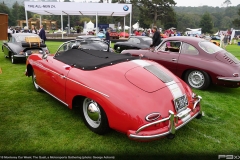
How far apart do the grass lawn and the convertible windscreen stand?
1008 mm

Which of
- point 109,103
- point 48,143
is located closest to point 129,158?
point 109,103

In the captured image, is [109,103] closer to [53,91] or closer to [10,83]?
[53,91]

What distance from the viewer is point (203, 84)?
17.4ft

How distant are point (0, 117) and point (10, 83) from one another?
2.50m

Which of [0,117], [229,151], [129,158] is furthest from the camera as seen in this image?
[0,117]

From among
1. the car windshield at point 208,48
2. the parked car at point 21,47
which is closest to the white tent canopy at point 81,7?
the parked car at point 21,47

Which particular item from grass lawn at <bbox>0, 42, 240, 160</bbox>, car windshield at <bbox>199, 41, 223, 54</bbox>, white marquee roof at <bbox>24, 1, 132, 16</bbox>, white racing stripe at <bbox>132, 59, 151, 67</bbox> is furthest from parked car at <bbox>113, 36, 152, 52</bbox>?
white marquee roof at <bbox>24, 1, 132, 16</bbox>

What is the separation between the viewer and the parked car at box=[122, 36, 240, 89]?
4953mm

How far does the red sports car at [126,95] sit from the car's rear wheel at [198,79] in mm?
2275

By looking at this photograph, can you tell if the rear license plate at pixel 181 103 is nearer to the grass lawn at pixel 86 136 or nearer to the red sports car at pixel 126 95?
the red sports car at pixel 126 95

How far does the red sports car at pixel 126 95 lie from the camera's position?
8.05 feet

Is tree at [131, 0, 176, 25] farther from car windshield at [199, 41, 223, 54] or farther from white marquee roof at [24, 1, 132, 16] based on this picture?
car windshield at [199, 41, 223, 54]

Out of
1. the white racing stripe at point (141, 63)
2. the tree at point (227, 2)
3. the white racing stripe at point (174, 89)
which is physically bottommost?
the white racing stripe at point (174, 89)

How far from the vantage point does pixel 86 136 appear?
10.1 ft
